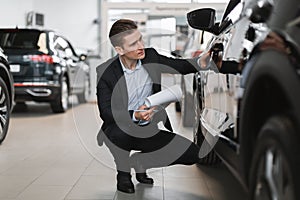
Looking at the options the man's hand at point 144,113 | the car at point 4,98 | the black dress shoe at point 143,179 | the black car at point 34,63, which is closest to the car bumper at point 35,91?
the black car at point 34,63

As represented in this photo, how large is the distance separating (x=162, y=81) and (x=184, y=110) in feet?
10.4

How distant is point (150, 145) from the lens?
117 inches

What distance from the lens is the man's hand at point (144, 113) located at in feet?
9.27

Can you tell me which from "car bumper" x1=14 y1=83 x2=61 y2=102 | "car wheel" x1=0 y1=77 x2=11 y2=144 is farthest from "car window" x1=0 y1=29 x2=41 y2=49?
"car wheel" x1=0 y1=77 x2=11 y2=144

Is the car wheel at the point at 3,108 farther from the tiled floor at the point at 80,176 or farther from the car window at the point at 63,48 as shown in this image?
the car window at the point at 63,48

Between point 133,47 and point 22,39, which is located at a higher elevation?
point 133,47

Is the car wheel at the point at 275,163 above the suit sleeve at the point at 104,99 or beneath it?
above

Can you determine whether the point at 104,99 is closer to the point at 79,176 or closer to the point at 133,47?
the point at 133,47

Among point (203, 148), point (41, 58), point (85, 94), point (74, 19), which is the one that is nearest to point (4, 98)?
point (203, 148)

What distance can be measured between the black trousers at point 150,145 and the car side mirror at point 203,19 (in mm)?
620

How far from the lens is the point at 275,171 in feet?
4.61

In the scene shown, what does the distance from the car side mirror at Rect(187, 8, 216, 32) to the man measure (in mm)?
254

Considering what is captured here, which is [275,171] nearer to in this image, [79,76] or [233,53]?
[233,53]

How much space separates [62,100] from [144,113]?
4.90 m
